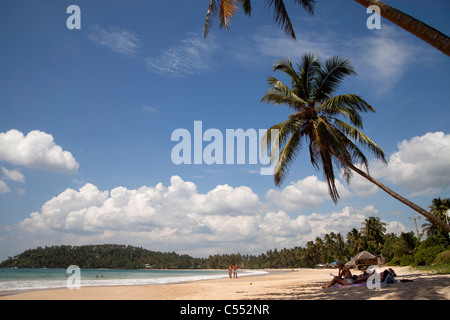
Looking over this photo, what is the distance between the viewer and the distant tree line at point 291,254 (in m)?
29.4

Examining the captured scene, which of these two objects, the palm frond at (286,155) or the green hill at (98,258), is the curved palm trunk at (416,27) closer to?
Result: the palm frond at (286,155)

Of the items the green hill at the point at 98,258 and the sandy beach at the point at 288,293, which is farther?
the green hill at the point at 98,258

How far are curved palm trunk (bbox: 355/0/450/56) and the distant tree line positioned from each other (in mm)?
21085

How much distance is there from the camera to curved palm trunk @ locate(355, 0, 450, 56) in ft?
13.1

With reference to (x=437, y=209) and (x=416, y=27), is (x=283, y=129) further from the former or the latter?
(x=437, y=209)

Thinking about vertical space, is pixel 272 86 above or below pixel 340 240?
above

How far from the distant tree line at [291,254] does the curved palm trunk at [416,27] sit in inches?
830

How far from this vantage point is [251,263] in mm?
144375

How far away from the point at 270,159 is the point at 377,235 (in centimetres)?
4748

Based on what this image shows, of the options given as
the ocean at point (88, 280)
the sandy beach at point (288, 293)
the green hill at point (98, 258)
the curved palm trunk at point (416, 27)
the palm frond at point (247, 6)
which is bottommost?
the green hill at point (98, 258)

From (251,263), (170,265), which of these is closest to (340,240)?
(251,263)

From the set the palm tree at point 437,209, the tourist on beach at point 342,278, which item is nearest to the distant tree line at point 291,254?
the palm tree at point 437,209

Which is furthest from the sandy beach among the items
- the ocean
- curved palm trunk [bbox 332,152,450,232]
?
the ocean
